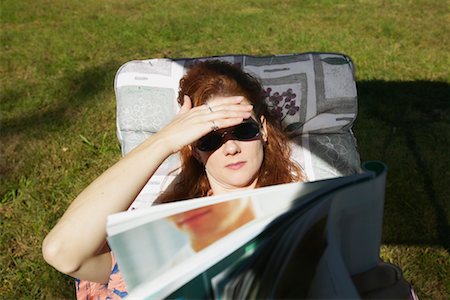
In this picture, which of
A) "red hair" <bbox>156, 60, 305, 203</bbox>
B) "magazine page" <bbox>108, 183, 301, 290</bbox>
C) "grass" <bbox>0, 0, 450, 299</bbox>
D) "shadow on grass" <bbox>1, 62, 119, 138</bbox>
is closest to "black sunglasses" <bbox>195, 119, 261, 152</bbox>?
"red hair" <bbox>156, 60, 305, 203</bbox>

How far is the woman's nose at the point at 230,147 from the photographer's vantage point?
166 centimetres

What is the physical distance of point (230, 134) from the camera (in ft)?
5.43

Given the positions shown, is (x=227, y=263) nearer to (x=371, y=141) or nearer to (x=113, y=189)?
(x=113, y=189)

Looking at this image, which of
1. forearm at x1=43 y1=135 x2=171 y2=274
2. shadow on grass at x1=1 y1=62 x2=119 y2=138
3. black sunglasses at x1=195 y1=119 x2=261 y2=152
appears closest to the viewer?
forearm at x1=43 y1=135 x2=171 y2=274

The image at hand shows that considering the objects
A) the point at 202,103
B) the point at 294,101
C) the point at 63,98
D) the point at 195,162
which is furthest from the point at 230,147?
the point at 63,98

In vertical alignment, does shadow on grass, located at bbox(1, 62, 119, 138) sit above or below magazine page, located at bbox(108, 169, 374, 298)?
below

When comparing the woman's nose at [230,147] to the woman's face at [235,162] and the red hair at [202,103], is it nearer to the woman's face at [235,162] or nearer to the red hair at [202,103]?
the woman's face at [235,162]

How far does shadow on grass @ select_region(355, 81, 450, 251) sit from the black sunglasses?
4.29 feet

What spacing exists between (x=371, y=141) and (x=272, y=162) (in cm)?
166

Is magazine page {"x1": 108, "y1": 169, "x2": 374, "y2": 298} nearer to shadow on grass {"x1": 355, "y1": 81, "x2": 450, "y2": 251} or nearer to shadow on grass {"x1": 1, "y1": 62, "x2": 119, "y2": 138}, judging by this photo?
shadow on grass {"x1": 355, "y1": 81, "x2": 450, "y2": 251}

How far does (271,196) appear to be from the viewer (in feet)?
3.30

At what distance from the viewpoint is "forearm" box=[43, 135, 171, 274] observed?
54.9 inches

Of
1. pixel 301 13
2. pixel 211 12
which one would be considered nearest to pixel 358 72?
pixel 301 13

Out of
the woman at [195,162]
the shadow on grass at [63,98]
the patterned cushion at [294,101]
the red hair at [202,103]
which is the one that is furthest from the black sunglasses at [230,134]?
the shadow on grass at [63,98]
